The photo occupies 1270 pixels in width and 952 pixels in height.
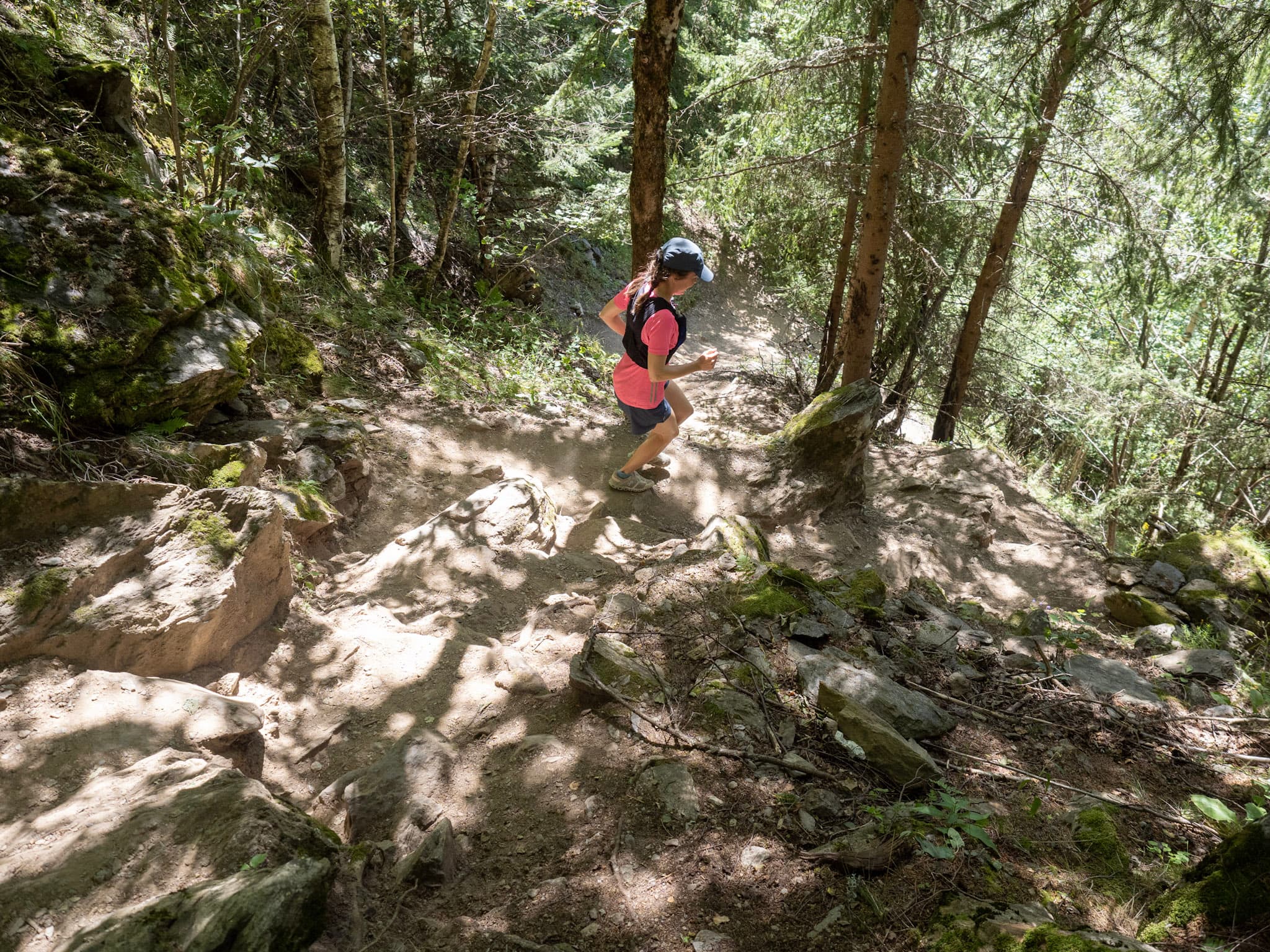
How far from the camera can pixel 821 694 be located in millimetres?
3225

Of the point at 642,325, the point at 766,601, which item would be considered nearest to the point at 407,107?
the point at 642,325

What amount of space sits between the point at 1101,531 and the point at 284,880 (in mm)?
16686

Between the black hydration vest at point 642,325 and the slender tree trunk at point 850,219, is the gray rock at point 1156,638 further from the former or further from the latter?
the slender tree trunk at point 850,219

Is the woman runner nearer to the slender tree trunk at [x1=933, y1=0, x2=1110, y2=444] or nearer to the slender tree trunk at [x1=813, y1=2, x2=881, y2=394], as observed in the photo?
the slender tree trunk at [x1=813, y1=2, x2=881, y2=394]

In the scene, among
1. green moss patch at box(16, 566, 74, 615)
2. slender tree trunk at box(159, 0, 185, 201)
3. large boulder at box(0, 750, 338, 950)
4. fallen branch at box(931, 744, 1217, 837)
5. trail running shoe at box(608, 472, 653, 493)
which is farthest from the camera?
trail running shoe at box(608, 472, 653, 493)

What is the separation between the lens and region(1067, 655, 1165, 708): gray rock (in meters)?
3.87

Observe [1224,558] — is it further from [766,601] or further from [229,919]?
[229,919]

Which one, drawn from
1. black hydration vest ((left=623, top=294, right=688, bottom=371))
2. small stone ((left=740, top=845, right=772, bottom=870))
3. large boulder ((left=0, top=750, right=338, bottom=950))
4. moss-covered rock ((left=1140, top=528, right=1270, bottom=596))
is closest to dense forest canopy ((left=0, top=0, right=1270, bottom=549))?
moss-covered rock ((left=1140, top=528, right=1270, bottom=596))

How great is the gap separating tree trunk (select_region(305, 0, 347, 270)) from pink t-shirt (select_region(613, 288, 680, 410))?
4.87 meters

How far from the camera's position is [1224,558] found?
701 centimetres

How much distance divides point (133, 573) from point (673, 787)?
9.75ft

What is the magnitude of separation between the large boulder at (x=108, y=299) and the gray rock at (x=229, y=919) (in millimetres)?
3011

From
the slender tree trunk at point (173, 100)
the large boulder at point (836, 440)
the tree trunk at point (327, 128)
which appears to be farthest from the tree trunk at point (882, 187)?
the slender tree trunk at point (173, 100)

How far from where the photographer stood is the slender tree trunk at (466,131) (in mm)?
8844
